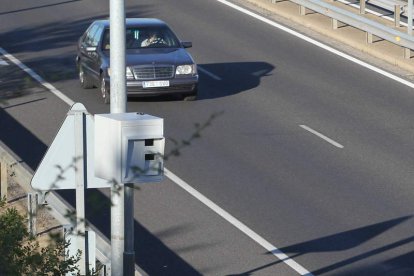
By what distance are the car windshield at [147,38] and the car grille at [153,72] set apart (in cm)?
96

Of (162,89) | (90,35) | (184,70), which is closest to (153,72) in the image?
(162,89)

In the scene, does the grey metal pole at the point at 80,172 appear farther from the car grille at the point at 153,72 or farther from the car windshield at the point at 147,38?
the car windshield at the point at 147,38

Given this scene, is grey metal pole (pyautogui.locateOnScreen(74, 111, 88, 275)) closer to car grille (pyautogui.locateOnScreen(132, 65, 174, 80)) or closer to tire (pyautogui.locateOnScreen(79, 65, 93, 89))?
car grille (pyautogui.locateOnScreen(132, 65, 174, 80))

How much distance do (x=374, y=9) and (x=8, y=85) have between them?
11.2 metres

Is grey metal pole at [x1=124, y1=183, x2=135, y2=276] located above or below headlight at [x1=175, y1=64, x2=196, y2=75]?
above

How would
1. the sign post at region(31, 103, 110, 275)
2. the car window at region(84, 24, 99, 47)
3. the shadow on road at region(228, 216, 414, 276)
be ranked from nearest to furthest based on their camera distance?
the sign post at region(31, 103, 110, 275) → the shadow on road at region(228, 216, 414, 276) → the car window at region(84, 24, 99, 47)

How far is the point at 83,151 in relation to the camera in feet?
28.3

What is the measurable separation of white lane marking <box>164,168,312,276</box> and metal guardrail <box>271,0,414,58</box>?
30.5 ft

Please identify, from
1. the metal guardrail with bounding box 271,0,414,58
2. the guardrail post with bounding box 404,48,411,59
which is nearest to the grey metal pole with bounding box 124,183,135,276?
the metal guardrail with bounding box 271,0,414,58

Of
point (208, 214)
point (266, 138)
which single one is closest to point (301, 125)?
point (266, 138)

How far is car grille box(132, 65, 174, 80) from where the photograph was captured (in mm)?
22453

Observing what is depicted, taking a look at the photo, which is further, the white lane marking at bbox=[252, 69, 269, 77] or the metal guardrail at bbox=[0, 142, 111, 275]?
the white lane marking at bbox=[252, 69, 269, 77]

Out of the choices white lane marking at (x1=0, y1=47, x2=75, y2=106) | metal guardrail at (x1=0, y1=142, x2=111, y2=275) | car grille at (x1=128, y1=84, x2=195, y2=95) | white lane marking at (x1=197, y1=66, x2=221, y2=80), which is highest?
metal guardrail at (x1=0, y1=142, x2=111, y2=275)

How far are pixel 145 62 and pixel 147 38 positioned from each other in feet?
3.40
